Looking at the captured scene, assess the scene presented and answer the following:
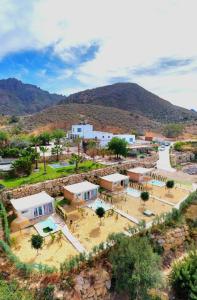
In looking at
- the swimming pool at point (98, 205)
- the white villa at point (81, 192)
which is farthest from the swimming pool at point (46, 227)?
the swimming pool at point (98, 205)

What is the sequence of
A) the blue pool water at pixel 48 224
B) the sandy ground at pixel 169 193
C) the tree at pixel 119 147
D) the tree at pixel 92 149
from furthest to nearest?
the tree at pixel 92 149 < the tree at pixel 119 147 < the sandy ground at pixel 169 193 < the blue pool water at pixel 48 224

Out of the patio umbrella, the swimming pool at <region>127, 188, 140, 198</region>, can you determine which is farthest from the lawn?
the swimming pool at <region>127, 188, 140, 198</region>

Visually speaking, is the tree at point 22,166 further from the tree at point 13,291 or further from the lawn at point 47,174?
the tree at point 13,291

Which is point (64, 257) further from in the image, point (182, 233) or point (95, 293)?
point (182, 233)

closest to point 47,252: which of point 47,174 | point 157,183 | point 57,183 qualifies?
point 57,183

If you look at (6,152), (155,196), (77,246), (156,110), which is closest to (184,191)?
(155,196)

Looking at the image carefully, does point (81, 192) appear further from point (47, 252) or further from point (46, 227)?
A: point (47, 252)
